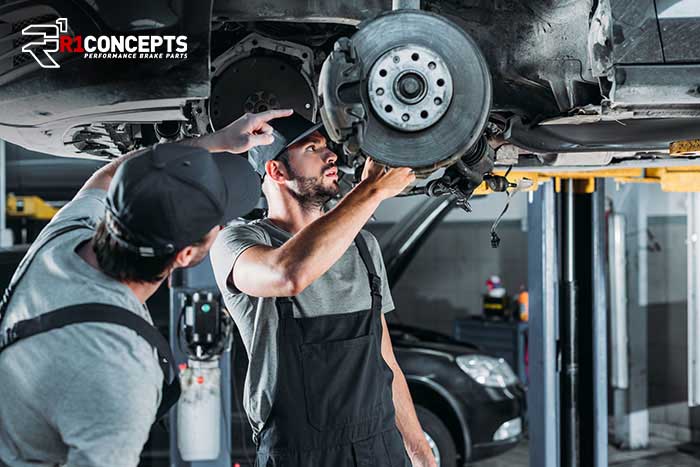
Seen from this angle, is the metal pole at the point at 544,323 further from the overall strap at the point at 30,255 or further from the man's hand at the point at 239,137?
the overall strap at the point at 30,255

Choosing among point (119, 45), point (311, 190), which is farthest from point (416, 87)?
point (119, 45)

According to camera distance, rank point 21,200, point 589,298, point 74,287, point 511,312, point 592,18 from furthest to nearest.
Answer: point 511,312 < point 21,200 < point 589,298 < point 592,18 < point 74,287

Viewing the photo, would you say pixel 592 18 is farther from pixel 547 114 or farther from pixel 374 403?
pixel 374 403

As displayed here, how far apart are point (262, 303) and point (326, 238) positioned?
32 centimetres

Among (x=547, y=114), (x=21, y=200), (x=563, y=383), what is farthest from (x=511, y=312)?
(x=547, y=114)

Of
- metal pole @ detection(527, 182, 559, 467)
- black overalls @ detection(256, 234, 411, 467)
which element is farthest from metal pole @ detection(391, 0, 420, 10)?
metal pole @ detection(527, 182, 559, 467)

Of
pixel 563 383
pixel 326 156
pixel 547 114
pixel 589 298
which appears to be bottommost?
pixel 563 383

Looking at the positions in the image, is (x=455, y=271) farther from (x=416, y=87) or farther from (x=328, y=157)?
(x=416, y=87)

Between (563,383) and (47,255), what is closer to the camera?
(47,255)

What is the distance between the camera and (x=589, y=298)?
11.6ft

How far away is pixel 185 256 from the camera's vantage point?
1.39 metres

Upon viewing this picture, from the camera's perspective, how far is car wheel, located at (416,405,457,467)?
4.25 m

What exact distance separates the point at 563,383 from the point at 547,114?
1695 mm

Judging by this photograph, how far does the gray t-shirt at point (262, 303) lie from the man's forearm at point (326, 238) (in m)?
0.21
